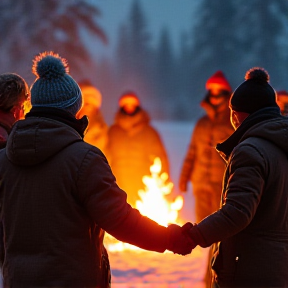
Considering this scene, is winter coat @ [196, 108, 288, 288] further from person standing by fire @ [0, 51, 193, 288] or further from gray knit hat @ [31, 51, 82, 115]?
gray knit hat @ [31, 51, 82, 115]

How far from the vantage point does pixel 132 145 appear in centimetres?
770

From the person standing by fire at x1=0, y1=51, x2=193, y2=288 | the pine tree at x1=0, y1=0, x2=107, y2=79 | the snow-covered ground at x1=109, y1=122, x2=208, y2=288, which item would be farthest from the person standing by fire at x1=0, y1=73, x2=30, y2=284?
the pine tree at x1=0, y1=0, x2=107, y2=79

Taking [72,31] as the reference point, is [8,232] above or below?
below

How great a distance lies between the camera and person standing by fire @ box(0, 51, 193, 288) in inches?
108

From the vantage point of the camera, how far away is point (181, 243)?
319 centimetres

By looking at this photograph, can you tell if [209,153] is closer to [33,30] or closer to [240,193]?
[240,193]

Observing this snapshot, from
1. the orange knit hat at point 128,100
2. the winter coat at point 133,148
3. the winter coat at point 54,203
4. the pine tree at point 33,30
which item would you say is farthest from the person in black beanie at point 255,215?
the pine tree at point 33,30

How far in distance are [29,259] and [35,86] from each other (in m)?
0.83

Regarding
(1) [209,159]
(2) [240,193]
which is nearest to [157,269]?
(1) [209,159]

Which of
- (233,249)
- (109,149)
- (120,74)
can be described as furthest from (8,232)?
(120,74)

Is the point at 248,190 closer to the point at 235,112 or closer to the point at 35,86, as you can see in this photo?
the point at 235,112

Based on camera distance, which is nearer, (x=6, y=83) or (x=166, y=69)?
(x=6, y=83)

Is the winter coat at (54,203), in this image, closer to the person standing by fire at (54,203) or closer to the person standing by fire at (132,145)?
the person standing by fire at (54,203)

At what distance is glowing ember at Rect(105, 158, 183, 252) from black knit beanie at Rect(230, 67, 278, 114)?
3951 mm
